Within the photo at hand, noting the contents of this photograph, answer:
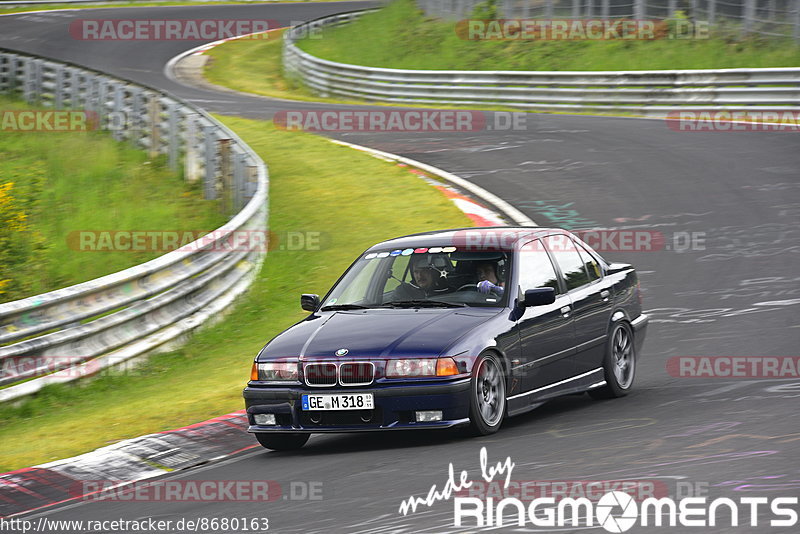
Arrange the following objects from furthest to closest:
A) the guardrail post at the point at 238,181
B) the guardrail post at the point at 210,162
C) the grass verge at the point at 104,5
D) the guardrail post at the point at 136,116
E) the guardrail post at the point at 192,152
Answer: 1. the grass verge at the point at 104,5
2. the guardrail post at the point at 136,116
3. the guardrail post at the point at 192,152
4. the guardrail post at the point at 210,162
5. the guardrail post at the point at 238,181

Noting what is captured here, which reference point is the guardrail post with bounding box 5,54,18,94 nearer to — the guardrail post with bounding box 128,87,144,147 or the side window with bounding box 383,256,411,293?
the guardrail post with bounding box 128,87,144,147

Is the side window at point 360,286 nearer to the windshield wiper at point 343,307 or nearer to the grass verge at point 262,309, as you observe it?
the windshield wiper at point 343,307

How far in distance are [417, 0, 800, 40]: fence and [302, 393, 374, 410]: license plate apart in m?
22.1

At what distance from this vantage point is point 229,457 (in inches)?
321

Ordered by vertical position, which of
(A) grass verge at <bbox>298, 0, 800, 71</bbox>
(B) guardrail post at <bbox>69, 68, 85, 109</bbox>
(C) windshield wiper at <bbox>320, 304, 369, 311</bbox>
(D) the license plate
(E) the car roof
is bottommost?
(A) grass verge at <bbox>298, 0, 800, 71</bbox>

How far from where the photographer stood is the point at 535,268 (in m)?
8.98

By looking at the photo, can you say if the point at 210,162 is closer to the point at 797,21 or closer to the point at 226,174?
the point at 226,174

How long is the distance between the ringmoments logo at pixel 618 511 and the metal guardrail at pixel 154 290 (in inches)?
207

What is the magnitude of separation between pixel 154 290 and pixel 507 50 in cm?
2280

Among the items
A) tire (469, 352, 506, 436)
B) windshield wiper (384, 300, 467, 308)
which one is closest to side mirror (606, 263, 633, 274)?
windshield wiper (384, 300, 467, 308)

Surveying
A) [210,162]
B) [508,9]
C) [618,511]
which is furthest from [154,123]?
[508,9]

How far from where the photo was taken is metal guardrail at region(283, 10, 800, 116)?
24.2 m

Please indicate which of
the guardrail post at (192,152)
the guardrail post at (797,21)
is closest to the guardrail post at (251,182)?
the guardrail post at (192,152)

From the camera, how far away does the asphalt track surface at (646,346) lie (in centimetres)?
646
